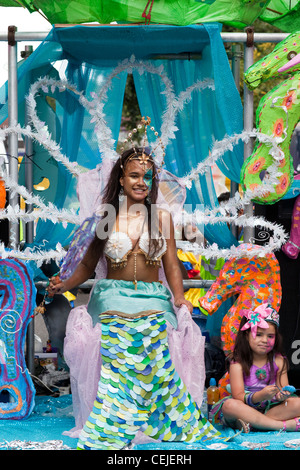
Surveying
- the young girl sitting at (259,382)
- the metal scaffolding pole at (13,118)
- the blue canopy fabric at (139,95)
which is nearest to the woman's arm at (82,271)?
the metal scaffolding pole at (13,118)

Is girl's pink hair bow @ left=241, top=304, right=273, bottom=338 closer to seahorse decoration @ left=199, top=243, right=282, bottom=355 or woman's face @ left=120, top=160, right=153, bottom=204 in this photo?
seahorse decoration @ left=199, top=243, right=282, bottom=355

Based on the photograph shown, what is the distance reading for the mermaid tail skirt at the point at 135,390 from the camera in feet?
12.0

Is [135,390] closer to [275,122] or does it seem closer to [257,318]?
[257,318]

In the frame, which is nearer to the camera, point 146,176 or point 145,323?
point 145,323

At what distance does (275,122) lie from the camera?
15.8 ft

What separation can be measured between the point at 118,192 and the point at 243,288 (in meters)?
0.98

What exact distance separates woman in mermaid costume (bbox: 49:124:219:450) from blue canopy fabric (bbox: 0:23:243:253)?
2.44 ft

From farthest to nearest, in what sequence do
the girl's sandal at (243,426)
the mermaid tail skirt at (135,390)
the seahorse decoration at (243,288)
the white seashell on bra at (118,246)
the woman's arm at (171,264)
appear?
1. the seahorse decoration at (243,288)
2. the woman's arm at (171,264)
3. the white seashell on bra at (118,246)
4. the girl's sandal at (243,426)
5. the mermaid tail skirt at (135,390)

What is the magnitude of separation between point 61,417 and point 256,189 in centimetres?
178

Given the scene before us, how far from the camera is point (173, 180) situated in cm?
502

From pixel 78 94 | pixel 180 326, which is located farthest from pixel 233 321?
pixel 78 94

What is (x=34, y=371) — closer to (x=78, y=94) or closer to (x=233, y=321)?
(x=233, y=321)

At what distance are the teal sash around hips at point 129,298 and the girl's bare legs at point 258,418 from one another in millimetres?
526

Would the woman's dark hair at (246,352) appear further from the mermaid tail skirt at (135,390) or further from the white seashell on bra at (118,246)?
the white seashell on bra at (118,246)
